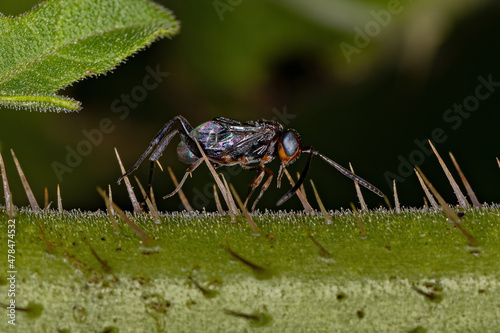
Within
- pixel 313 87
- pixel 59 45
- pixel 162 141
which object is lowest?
pixel 313 87

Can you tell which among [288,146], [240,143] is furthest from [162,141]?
[288,146]

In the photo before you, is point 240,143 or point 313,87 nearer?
point 240,143

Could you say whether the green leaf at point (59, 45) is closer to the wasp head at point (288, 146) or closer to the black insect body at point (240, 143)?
the black insect body at point (240, 143)

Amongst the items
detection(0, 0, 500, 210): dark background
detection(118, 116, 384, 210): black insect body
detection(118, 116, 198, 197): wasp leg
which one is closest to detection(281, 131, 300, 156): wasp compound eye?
detection(118, 116, 384, 210): black insect body

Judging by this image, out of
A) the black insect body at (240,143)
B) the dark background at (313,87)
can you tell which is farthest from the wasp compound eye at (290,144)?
the dark background at (313,87)

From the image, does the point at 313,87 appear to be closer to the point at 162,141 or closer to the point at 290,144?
the point at 290,144
